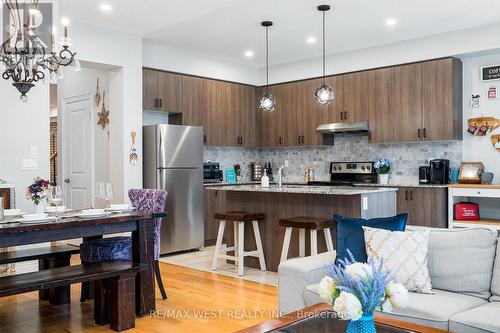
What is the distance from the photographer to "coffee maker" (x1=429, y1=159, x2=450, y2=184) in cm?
619

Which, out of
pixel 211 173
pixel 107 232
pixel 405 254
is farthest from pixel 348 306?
pixel 211 173

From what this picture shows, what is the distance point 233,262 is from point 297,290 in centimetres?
282

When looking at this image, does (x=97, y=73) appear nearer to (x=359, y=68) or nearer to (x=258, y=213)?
(x=258, y=213)

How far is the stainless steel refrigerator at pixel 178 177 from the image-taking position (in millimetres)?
6129

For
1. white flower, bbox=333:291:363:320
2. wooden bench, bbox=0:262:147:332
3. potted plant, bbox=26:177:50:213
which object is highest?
potted plant, bbox=26:177:50:213

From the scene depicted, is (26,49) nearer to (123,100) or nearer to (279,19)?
(123,100)

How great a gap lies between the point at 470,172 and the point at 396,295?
502 centimetres

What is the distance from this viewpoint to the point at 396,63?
6621 mm

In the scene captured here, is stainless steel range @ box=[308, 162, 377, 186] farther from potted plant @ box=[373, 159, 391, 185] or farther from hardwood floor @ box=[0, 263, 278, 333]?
hardwood floor @ box=[0, 263, 278, 333]

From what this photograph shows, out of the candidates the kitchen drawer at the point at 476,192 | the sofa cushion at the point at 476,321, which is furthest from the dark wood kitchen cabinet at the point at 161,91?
the sofa cushion at the point at 476,321

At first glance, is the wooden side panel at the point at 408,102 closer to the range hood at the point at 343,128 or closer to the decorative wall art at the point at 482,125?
the range hood at the point at 343,128

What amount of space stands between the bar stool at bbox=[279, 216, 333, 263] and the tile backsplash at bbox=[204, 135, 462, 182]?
2707mm

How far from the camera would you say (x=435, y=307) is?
7.90 ft

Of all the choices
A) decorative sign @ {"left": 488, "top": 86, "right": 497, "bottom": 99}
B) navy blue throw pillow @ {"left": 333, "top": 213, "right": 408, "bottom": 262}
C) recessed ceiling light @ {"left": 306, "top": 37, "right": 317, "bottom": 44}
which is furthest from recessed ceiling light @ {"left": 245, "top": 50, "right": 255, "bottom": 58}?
navy blue throw pillow @ {"left": 333, "top": 213, "right": 408, "bottom": 262}
